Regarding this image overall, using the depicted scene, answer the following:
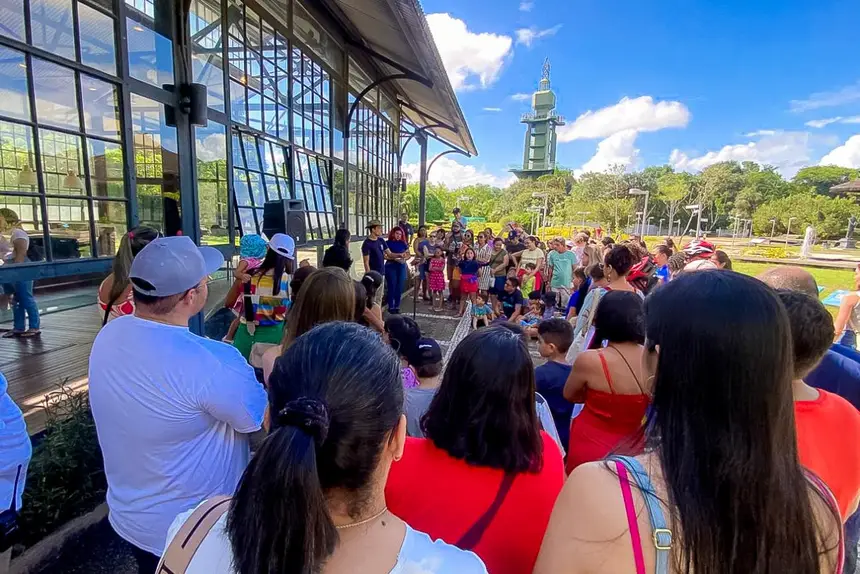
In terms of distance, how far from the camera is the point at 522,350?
1.32 metres

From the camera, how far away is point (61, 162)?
10.4 feet

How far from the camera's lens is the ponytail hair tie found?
68cm

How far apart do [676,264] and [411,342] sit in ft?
13.6

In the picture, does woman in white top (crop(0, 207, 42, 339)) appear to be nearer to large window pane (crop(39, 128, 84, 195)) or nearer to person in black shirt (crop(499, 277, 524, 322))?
large window pane (crop(39, 128, 84, 195))

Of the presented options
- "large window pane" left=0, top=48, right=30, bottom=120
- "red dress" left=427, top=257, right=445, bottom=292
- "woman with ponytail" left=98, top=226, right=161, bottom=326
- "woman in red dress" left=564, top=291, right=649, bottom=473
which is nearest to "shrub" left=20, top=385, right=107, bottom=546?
"woman with ponytail" left=98, top=226, right=161, bottom=326

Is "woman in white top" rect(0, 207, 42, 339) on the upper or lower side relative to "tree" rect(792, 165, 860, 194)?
lower

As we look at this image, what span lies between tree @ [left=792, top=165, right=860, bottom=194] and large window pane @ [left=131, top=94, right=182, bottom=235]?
8418cm

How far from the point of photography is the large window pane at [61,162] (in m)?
3.04

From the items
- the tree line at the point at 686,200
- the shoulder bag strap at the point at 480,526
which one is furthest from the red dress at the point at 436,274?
the tree line at the point at 686,200

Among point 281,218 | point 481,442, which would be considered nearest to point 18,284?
point 281,218

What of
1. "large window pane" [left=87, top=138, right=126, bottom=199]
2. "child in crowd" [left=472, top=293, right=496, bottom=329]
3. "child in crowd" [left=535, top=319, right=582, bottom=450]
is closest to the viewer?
"child in crowd" [left=535, top=319, right=582, bottom=450]

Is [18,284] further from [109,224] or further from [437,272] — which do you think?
[437,272]

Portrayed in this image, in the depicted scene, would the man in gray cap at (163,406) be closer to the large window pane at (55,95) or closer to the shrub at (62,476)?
the shrub at (62,476)

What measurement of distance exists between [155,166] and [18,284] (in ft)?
6.55
